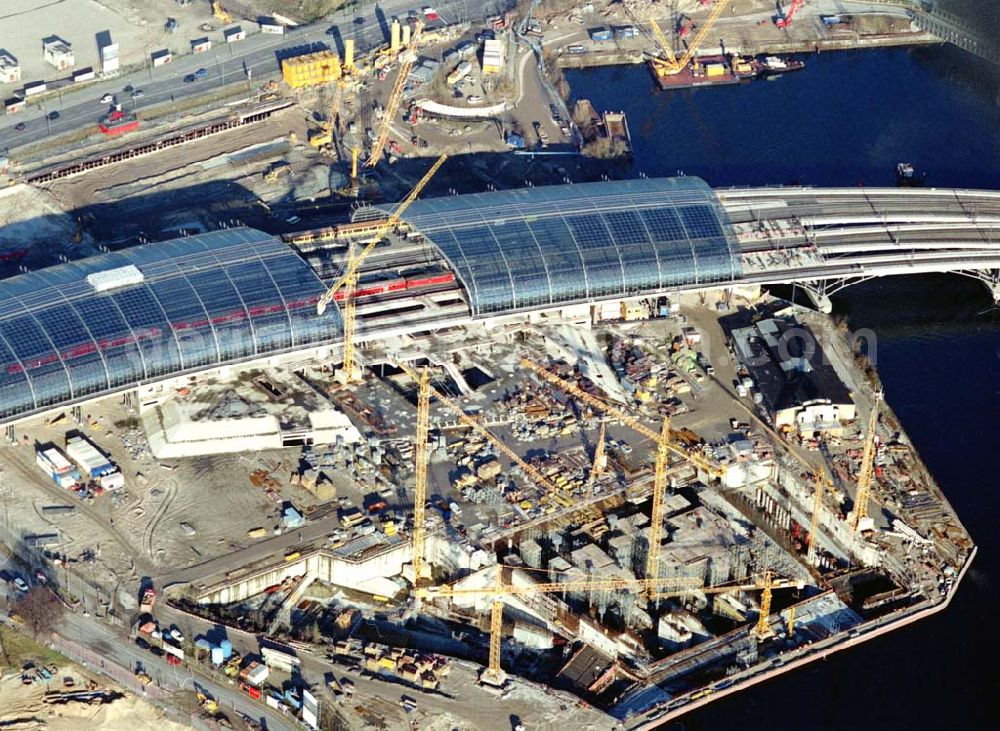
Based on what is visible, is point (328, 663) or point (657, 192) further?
point (657, 192)

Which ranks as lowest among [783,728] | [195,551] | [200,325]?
[783,728]

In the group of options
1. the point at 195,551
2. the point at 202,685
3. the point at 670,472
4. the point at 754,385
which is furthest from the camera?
the point at 754,385

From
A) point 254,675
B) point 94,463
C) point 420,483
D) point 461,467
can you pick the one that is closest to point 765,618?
point 461,467

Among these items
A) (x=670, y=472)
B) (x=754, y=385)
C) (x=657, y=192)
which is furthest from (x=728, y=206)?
(x=670, y=472)

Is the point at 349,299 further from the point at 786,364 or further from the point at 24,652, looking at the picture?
the point at 24,652

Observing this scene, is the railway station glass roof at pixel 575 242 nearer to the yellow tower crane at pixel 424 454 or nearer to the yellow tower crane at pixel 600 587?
the yellow tower crane at pixel 424 454

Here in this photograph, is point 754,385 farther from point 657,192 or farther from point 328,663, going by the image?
point 328,663

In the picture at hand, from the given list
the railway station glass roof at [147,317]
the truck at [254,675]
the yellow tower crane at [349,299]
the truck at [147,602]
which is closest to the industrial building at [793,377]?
the yellow tower crane at [349,299]
